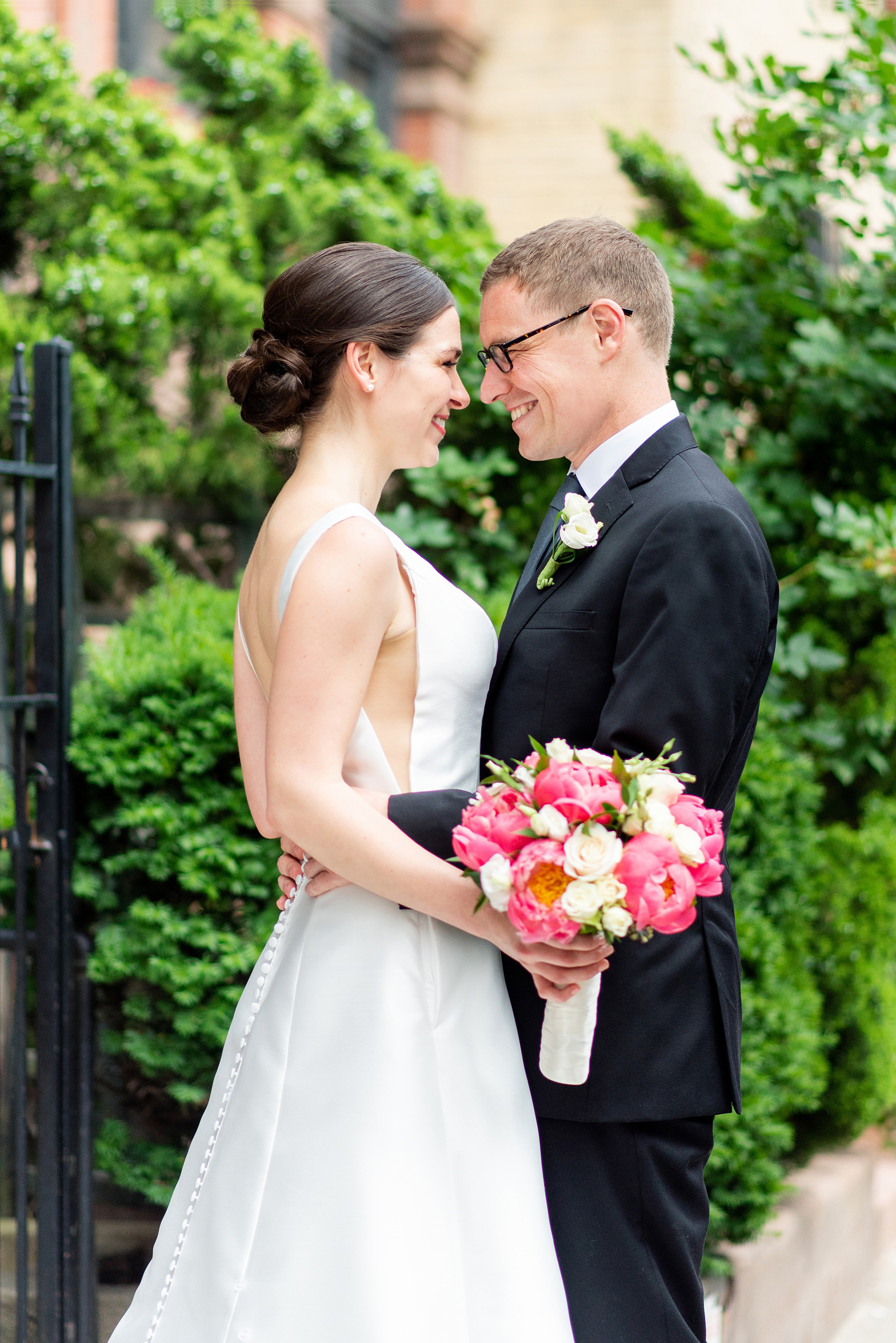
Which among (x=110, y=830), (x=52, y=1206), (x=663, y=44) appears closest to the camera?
(x=52, y=1206)

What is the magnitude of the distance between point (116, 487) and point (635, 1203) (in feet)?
11.1

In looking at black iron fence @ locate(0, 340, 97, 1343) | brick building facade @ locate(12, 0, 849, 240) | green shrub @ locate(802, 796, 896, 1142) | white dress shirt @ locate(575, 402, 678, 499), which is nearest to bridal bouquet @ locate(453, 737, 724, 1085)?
white dress shirt @ locate(575, 402, 678, 499)

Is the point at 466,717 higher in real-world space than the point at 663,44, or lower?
lower

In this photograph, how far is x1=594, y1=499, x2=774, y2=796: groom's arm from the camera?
6.37ft

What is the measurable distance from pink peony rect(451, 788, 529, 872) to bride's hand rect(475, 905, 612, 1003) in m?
0.13

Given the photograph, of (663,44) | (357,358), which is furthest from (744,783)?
(663,44)

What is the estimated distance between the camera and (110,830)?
3.33 m

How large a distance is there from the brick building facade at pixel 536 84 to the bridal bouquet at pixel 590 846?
8.00 meters

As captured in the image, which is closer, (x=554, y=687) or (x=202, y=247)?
(x=554, y=687)

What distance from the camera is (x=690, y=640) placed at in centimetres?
196

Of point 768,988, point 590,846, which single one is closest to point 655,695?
point 590,846

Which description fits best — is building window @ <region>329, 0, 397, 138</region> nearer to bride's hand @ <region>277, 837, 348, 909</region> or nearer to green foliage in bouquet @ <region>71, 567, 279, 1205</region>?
green foliage in bouquet @ <region>71, 567, 279, 1205</region>

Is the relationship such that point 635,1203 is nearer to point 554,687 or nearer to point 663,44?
point 554,687

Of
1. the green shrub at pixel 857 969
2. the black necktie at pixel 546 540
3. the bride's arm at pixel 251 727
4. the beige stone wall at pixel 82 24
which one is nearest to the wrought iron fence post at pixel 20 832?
the bride's arm at pixel 251 727
